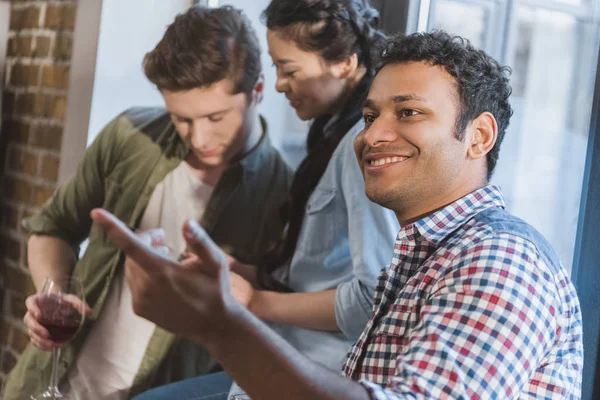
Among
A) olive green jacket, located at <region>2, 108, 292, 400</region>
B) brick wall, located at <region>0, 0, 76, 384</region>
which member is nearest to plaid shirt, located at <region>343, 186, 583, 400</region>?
olive green jacket, located at <region>2, 108, 292, 400</region>

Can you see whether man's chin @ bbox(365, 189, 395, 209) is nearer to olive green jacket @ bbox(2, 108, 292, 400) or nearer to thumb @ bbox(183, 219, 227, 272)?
thumb @ bbox(183, 219, 227, 272)

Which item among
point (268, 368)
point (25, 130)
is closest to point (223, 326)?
point (268, 368)

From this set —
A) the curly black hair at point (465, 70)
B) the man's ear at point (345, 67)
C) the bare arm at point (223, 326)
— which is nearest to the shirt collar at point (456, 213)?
the curly black hair at point (465, 70)

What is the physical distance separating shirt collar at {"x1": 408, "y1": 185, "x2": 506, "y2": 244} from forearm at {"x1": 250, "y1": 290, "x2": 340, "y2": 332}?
0.52 metres

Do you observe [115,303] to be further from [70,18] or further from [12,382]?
[70,18]

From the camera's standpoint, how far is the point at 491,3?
163 cm

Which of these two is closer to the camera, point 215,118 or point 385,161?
point 385,161

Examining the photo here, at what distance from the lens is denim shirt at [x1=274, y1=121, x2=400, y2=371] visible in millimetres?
1518

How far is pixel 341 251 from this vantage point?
167 cm

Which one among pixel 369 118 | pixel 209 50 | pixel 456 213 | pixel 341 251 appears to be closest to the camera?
pixel 456 213

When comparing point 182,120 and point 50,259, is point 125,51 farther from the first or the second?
point 50,259

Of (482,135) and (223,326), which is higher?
(482,135)

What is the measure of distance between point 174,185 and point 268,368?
4.15 ft

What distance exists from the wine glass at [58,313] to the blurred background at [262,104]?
680mm
